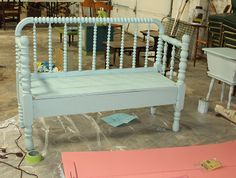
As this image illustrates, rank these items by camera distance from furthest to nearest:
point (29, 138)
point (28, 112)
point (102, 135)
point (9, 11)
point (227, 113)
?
1. point (9, 11)
2. point (227, 113)
3. point (102, 135)
4. point (29, 138)
5. point (28, 112)

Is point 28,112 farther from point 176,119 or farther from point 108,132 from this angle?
point 176,119

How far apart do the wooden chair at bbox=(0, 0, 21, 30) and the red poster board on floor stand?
7396 mm

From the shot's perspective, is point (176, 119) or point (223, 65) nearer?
point (176, 119)

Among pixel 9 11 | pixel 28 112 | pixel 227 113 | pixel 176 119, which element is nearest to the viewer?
pixel 28 112

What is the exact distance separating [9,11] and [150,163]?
785 cm

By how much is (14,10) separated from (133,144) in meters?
7.33

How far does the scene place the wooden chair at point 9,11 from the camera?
898 centimetres

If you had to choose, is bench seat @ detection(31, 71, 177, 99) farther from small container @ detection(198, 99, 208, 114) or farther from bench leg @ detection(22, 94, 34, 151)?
small container @ detection(198, 99, 208, 114)

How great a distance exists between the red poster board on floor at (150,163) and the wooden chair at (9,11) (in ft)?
24.3

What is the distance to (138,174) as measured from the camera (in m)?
2.38

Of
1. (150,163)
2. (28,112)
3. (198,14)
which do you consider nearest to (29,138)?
(28,112)

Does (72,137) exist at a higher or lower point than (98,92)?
lower

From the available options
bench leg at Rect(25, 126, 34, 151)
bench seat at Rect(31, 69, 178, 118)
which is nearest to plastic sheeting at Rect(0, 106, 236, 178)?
bench leg at Rect(25, 126, 34, 151)

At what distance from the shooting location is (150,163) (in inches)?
100.0
